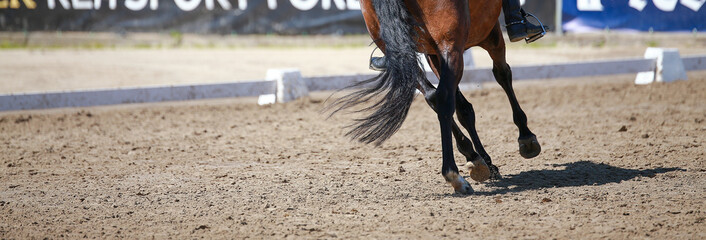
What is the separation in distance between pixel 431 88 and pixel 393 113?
450 mm

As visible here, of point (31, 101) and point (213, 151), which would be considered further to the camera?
point (31, 101)

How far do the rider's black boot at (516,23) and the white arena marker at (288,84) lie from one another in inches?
160

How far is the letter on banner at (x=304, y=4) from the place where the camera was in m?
15.0

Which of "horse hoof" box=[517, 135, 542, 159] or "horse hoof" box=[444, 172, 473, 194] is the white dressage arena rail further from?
"horse hoof" box=[444, 172, 473, 194]

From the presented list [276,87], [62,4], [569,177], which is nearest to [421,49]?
[569,177]

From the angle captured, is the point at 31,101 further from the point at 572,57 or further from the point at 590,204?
the point at 572,57

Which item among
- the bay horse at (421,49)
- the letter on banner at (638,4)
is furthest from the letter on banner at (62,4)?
the bay horse at (421,49)

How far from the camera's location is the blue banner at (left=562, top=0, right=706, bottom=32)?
13742mm

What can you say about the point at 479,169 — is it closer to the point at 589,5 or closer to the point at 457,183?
the point at 457,183

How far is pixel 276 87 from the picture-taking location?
9008 millimetres

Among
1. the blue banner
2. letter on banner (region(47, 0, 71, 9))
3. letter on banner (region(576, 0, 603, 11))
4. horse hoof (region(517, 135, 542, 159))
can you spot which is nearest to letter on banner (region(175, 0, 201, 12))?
letter on banner (region(47, 0, 71, 9))

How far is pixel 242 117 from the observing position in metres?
8.05

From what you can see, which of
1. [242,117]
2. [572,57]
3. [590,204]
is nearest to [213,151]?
[242,117]

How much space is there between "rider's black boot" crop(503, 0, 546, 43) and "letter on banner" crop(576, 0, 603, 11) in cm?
956
